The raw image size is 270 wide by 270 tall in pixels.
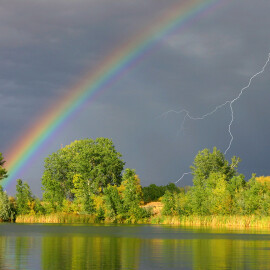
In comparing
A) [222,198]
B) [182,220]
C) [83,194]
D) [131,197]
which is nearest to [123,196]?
[131,197]

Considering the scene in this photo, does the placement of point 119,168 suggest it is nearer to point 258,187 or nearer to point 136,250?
point 258,187

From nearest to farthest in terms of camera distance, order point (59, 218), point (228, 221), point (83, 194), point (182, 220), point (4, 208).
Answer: point (228, 221) < point (182, 220) < point (59, 218) < point (4, 208) < point (83, 194)

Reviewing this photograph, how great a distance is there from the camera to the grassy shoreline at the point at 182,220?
79938mm

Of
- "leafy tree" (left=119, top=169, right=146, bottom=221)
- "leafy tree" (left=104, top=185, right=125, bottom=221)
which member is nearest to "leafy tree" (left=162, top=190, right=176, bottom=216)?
"leafy tree" (left=119, top=169, right=146, bottom=221)

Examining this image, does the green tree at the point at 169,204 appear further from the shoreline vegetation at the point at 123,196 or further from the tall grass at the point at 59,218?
the tall grass at the point at 59,218

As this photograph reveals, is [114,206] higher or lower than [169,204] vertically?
lower

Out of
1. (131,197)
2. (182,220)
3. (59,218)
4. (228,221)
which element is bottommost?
(59,218)

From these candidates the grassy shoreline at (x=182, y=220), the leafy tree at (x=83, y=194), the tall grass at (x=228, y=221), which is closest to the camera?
the tall grass at (x=228, y=221)

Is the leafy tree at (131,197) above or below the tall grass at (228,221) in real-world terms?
above

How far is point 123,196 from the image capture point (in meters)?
107

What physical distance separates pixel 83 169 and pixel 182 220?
130ft

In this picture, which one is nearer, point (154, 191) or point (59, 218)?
point (59, 218)

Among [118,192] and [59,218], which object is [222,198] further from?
[59,218]

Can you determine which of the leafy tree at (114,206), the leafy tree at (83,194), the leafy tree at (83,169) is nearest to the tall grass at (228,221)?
the leafy tree at (114,206)
